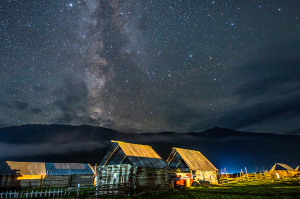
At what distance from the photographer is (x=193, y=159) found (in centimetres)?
3547

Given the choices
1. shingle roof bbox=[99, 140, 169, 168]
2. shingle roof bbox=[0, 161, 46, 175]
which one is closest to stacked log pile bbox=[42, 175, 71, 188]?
shingle roof bbox=[0, 161, 46, 175]

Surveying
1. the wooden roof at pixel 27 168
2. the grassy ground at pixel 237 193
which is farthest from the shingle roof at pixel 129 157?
the wooden roof at pixel 27 168

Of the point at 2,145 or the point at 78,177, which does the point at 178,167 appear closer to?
Result: the point at 78,177

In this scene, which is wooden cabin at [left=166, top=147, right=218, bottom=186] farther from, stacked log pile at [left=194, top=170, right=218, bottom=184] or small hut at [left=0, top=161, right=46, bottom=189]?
small hut at [left=0, top=161, right=46, bottom=189]

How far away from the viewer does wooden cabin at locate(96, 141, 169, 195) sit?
20328 mm

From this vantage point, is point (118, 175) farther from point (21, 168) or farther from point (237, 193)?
point (21, 168)

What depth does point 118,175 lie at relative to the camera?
70.9 ft

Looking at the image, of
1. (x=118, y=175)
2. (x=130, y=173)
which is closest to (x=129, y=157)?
(x=130, y=173)

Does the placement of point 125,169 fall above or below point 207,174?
above

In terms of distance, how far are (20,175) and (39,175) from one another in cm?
290

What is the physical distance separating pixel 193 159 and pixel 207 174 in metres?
3.74

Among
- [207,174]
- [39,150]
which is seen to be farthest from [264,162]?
[39,150]

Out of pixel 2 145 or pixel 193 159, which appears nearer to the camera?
pixel 193 159

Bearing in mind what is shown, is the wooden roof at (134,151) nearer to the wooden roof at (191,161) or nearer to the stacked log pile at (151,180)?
the stacked log pile at (151,180)
